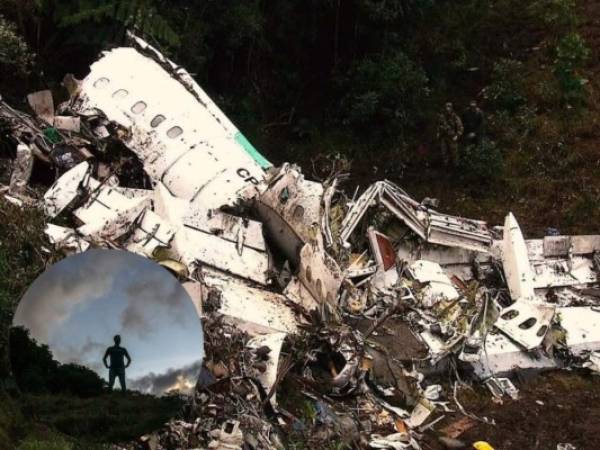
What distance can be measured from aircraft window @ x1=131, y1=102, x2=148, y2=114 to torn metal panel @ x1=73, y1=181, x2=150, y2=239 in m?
1.61

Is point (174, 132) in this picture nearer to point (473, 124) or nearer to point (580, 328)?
point (580, 328)

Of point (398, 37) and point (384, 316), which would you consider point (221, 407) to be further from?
point (398, 37)

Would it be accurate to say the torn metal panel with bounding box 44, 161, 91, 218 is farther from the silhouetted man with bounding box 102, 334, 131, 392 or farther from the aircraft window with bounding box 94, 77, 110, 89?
the silhouetted man with bounding box 102, 334, 131, 392

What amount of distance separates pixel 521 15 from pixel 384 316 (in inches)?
418

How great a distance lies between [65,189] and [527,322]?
5.00m

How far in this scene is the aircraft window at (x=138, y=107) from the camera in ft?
34.7

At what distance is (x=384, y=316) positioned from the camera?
820 centimetres

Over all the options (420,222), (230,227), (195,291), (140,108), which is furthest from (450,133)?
(195,291)

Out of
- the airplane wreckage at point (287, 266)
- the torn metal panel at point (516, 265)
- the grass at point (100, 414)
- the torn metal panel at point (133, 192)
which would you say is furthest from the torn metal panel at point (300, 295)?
the grass at point (100, 414)

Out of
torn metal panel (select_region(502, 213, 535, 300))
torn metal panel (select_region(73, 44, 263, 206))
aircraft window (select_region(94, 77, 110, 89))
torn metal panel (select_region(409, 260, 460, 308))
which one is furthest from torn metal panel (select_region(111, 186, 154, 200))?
torn metal panel (select_region(502, 213, 535, 300))

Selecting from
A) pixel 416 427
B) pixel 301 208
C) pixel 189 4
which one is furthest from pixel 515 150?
pixel 416 427

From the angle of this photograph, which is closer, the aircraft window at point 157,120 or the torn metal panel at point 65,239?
the torn metal panel at point 65,239

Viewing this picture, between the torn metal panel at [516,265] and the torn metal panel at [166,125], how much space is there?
121 inches

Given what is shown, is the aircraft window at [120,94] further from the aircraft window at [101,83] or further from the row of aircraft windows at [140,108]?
the aircraft window at [101,83]
